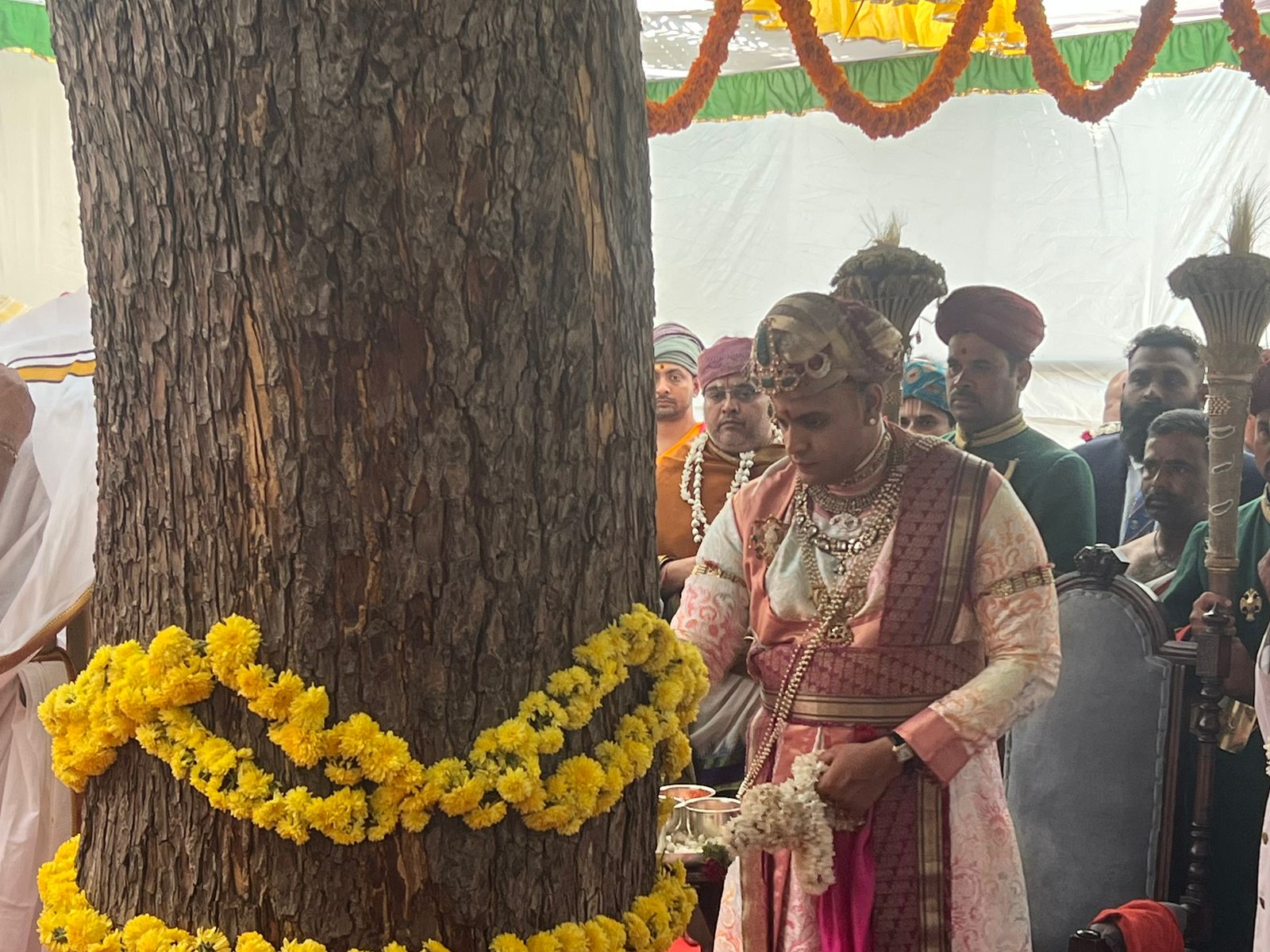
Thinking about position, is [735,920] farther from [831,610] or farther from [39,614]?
[39,614]

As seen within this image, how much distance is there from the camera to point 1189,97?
544 cm

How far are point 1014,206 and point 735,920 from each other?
4386 mm

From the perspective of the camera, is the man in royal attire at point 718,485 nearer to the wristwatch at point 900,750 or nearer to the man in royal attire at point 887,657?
the man in royal attire at point 887,657

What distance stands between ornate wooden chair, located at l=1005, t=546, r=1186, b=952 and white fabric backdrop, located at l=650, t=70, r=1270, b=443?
2670mm

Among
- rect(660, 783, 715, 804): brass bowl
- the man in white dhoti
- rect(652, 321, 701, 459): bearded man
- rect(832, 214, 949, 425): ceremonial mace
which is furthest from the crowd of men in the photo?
the man in white dhoti

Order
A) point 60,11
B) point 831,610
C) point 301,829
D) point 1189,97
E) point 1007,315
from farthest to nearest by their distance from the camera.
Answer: point 1189,97, point 1007,315, point 831,610, point 60,11, point 301,829

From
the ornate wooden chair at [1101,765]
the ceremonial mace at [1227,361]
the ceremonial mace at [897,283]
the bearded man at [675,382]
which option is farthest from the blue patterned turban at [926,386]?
the ornate wooden chair at [1101,765]

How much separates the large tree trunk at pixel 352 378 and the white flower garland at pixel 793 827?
A: 2.84 feet

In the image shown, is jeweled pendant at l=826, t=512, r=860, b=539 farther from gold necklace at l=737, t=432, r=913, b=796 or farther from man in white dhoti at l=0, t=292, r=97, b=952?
man in white dhoti at l=0, t=292, r=97, b=952

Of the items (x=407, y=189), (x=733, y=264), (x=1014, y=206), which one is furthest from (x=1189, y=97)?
(x=407, y=189)

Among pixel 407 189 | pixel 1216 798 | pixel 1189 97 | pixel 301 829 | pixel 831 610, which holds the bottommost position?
pixel 1216 798

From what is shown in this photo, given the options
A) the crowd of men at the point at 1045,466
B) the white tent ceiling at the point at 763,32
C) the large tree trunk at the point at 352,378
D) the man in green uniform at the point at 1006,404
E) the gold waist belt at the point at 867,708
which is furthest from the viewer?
the white tent ceiling at the point at 763,32

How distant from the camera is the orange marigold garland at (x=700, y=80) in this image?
4.09 meters

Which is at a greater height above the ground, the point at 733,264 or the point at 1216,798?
the point at 733,264
